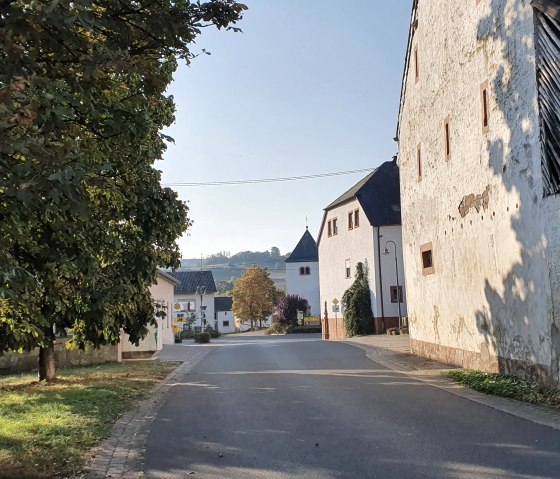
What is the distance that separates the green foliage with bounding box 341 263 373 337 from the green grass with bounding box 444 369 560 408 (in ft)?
85.4

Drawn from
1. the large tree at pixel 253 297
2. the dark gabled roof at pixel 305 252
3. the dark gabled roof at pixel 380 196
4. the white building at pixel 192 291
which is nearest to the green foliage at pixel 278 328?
the large tree at pixel 253 297

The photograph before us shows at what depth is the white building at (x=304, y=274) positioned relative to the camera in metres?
79.2

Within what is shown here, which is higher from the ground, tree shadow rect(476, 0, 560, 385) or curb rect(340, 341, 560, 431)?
tree shadow rect(476, 0, 560, 385)

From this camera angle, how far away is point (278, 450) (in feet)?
22.8

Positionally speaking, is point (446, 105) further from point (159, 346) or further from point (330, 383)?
A: point (159, 346)

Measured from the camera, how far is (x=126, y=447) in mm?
7504

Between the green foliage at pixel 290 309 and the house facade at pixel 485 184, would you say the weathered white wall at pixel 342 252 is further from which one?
the house facade at pixel 485 184

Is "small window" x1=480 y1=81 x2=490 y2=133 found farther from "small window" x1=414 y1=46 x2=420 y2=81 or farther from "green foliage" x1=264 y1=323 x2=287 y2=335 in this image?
"green foliage" x1=264 y1=323 x2=287 y2=335

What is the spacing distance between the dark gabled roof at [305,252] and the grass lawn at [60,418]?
6455 centimetres

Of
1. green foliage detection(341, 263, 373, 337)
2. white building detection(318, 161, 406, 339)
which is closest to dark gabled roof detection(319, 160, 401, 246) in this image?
white building detection(318, 161, 406, 339)

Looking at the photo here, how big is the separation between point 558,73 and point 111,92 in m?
6.95

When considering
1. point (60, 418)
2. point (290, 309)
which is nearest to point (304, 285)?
point (290, 309)

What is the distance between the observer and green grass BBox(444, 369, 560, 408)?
32.2 feet

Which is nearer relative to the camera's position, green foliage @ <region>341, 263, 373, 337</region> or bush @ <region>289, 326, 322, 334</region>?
green foliage @ <region>341, 263, 373, 337</region>
